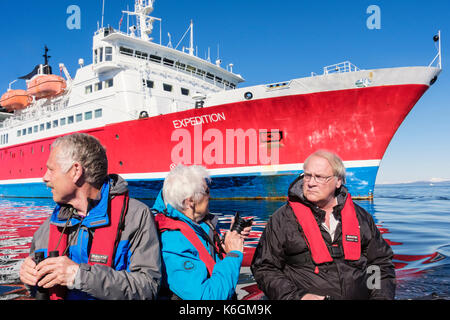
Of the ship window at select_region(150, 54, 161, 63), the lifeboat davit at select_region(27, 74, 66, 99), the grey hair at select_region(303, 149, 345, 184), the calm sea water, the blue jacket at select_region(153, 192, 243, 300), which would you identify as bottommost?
the calm sea water

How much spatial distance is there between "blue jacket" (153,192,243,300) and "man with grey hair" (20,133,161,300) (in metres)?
0.13

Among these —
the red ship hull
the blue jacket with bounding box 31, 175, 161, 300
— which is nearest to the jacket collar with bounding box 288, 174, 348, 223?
the blue jacket with bounding box 31, 175, 161, 300

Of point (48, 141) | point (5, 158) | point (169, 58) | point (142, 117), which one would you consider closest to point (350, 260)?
point (142, 117)

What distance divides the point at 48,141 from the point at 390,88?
652 inches

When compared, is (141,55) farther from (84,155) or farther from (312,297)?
(312,297)

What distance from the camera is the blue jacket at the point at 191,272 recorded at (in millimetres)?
1977

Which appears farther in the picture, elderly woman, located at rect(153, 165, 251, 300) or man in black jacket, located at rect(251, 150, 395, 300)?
man in black jacket, located at rect(251, 150, 395, 300)

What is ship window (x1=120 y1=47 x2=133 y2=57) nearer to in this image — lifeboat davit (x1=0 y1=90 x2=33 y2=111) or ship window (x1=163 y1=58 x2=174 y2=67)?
ship window (x1=163 y1=58 x2=174 y2=67)

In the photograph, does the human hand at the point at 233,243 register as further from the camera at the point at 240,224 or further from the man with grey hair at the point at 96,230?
the man with grey hair at the point at 96,230

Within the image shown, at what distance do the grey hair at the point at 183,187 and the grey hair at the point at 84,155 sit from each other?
0.50 metres

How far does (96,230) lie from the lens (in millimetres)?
1907

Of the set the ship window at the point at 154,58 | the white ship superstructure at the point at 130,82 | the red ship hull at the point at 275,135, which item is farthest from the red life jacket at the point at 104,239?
the ship window at the point at 154,58

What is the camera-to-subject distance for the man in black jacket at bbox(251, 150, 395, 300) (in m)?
2.37

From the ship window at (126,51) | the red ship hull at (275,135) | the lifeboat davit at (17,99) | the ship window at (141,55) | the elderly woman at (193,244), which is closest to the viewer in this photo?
the elderly woman at (193,244)
